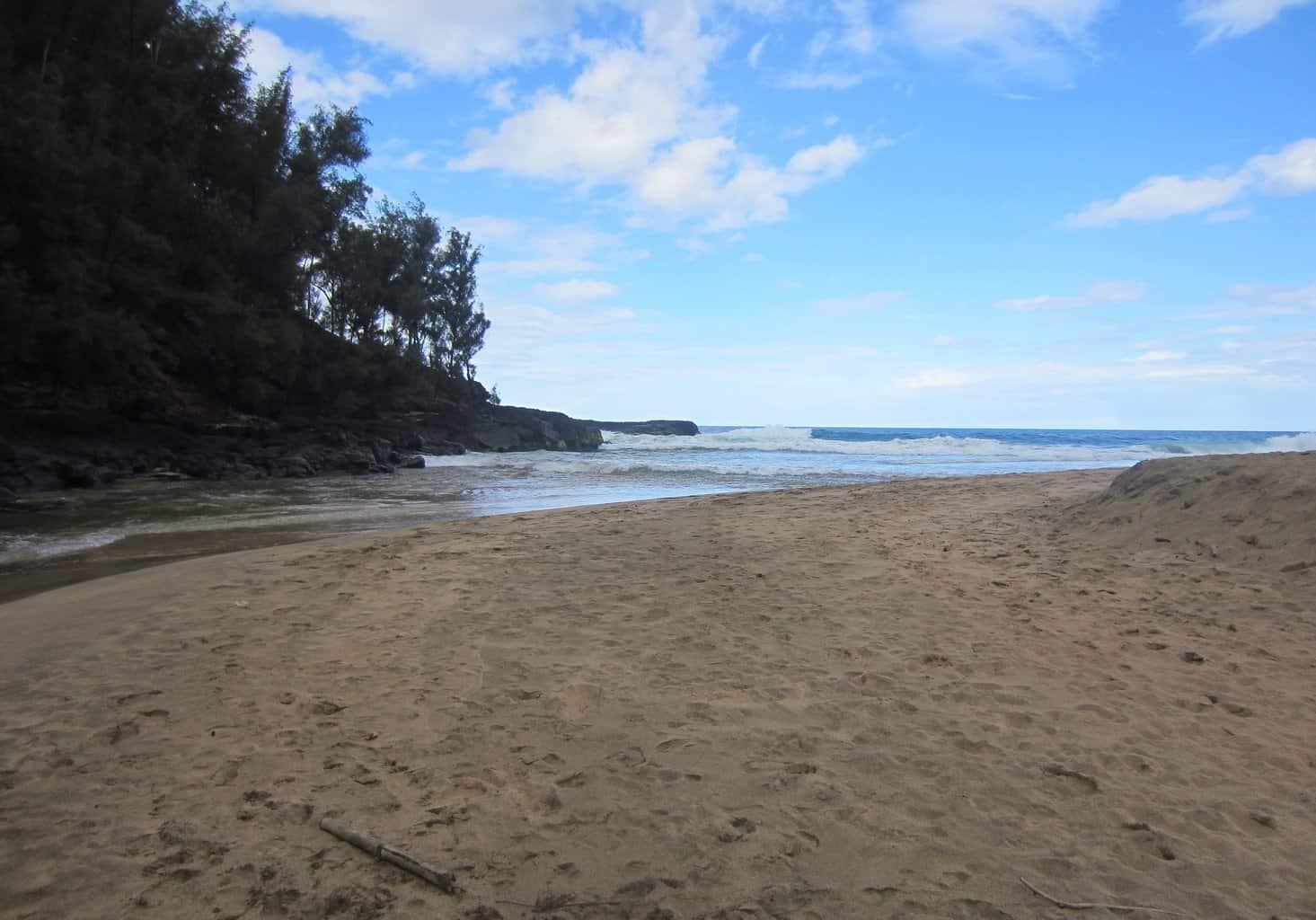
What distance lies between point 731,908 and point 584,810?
690 millimetres

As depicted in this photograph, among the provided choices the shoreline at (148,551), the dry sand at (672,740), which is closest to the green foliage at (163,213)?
the shoreline at (148,551)

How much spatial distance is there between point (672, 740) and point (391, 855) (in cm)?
128

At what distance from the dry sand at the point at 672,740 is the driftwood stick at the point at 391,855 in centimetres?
4

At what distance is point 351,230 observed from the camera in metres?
35.1

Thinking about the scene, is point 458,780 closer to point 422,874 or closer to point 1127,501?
point 422,874

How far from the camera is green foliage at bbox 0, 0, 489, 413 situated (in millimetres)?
18953

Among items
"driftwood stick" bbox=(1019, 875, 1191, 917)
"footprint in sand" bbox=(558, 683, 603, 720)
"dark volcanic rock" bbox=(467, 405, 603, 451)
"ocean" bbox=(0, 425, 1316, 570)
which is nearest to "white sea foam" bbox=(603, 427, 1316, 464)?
"dark volcanic rock" bbox=(467, 405, 603, 451)

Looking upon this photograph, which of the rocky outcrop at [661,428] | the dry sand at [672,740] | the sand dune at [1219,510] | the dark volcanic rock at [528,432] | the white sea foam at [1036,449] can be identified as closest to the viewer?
the dry sand at [672,740]

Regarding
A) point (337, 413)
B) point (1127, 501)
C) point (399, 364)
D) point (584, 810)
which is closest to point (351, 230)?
point (399, 364)

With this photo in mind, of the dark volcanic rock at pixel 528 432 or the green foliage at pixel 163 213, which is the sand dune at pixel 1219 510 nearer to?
the green foliage at pixel 163 213

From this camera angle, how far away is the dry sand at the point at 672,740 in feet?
7.38

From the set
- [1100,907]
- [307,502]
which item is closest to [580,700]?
[1100,907]

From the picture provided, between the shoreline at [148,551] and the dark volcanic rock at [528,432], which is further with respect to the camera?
the dark volcanic rock at [528,432]

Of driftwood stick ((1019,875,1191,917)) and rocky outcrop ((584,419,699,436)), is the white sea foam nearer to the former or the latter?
rocky outcrop ((584,419,699,436))
